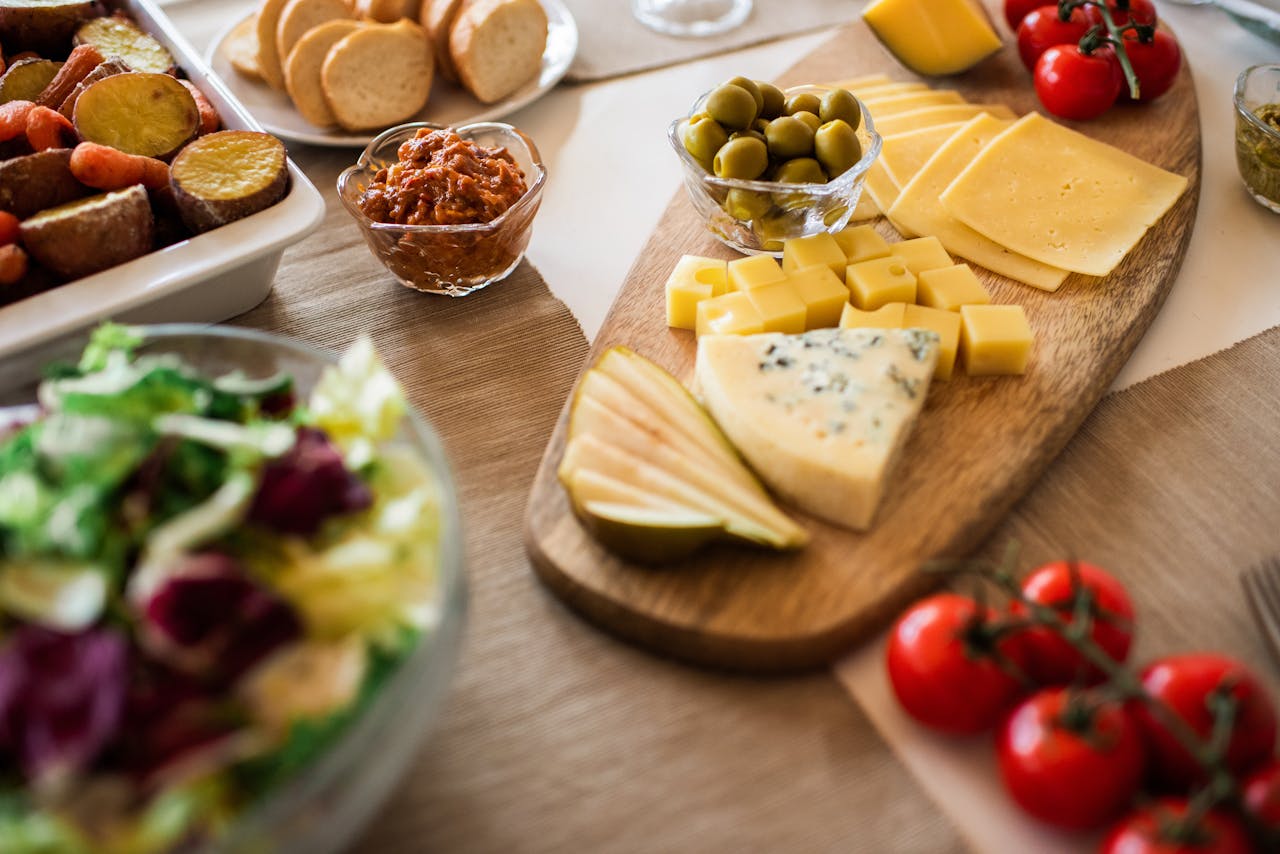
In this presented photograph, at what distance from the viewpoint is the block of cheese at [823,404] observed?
1.51 meters

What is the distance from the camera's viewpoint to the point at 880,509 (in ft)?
5.13

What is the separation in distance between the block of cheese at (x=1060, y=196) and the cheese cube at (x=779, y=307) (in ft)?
1.45

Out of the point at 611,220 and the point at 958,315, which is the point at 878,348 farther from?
the point at 611,220

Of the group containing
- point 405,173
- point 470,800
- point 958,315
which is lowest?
point 470,800

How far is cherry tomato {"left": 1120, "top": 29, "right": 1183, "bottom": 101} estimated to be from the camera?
2.32 metres

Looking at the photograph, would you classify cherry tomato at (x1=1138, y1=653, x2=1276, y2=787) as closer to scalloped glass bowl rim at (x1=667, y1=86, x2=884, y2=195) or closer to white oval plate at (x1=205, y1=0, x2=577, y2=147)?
scalloped glass bowl rim at (x1=667, y1=86, x2=884, y2=195)

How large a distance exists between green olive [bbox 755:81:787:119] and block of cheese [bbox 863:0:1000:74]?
590 mm

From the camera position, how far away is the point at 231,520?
1125mm

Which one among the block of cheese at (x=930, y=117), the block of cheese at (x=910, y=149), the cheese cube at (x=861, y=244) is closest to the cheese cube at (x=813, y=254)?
the cheese cube at (x=861, y=244)

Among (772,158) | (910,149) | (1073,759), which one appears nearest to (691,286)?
(772,158)

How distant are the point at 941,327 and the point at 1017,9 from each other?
4.17ft

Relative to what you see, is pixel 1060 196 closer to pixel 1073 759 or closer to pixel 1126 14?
pixel 1126 14

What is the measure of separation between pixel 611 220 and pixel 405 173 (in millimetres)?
479

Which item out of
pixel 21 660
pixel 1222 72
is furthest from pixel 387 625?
pixel 1222 72
